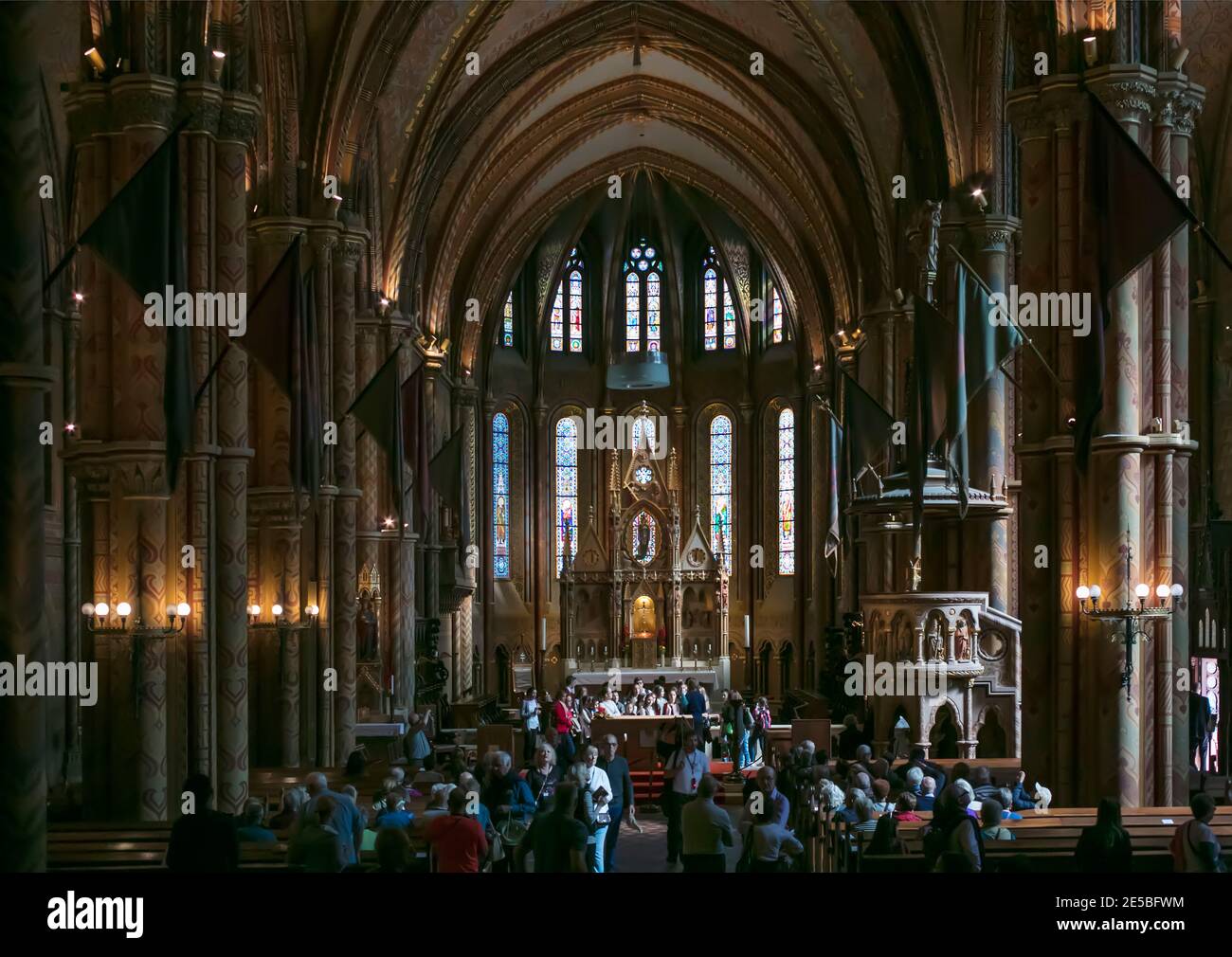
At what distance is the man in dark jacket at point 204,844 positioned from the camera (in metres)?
10.3

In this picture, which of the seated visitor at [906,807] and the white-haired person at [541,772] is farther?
the white-haired person at [541,772]

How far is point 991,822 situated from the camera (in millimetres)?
11906

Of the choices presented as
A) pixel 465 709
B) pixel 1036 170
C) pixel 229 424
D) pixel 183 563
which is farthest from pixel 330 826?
pixel 465 709

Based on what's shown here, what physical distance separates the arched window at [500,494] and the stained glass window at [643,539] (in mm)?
4442

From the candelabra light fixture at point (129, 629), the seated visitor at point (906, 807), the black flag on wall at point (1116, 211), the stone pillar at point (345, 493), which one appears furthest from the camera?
the stone pillar at point (345, 493)

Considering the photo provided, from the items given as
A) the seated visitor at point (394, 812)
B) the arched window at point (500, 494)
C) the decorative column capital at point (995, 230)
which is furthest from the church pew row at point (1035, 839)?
the arched window at point (500, 494)

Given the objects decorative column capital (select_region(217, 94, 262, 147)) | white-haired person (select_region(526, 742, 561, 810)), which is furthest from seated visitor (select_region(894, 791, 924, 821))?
decorative column capital (select_region(217, 94, 262, 147))

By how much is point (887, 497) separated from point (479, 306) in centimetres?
2249

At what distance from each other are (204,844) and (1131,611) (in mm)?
9587

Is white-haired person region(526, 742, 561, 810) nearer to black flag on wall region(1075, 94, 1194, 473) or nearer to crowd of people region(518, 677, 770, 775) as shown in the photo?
black flag on wall region(1075, 94, 1194, 473)

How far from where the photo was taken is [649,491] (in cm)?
4700

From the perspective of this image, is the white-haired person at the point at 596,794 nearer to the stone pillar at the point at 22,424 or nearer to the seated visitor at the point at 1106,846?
the seated visitor at the point at 1106,846

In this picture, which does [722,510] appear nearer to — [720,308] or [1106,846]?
[720,308]

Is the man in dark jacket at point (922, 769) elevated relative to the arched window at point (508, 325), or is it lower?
lower
